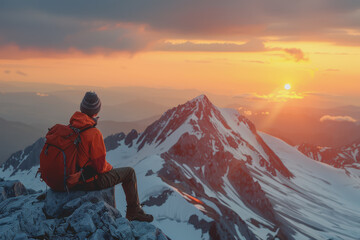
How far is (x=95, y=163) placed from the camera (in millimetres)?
11352

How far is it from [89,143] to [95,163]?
95cm

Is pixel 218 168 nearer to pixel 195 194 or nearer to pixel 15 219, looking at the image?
pixel 195 194

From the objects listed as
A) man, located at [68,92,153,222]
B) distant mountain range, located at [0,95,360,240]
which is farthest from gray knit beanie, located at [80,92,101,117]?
distant mountain range, located at [0,95,360,240]

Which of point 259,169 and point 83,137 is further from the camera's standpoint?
point 259,169

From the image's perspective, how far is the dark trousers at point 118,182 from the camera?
38.8 ft

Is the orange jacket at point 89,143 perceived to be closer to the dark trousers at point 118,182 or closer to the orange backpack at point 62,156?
the orange backpack at point 62,156

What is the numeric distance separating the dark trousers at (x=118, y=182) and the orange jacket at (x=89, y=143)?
0.79m

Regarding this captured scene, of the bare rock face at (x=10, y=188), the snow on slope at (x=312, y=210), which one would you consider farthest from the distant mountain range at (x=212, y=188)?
the bare rock face at (x=10, y=188)

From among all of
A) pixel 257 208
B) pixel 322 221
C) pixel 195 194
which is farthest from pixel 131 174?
pixel 322 221

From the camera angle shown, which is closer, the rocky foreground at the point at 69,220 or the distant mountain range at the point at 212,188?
the rocky foreground at the point at 69,220

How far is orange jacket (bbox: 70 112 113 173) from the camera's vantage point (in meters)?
10.8

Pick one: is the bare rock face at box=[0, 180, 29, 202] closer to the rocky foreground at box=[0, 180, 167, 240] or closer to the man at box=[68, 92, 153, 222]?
the rocky foreground at box=[0, 180, 167, 240]

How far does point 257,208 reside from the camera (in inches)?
4109

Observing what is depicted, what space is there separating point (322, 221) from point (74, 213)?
14540 cm
